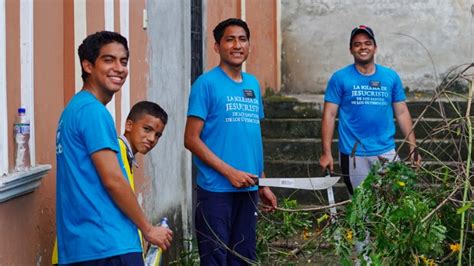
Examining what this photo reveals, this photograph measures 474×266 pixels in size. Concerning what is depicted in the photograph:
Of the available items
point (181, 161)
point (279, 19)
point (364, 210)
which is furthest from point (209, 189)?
point (279, 19)

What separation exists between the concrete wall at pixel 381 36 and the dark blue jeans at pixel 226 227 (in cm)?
637

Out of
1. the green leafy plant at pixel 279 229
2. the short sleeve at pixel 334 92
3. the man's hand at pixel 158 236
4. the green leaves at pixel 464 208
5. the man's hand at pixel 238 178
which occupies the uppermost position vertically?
the short sleeve at pixel 334 92

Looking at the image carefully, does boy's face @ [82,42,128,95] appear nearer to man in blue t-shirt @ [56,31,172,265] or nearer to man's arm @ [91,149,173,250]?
man in blue t-shirt @ [56,31,172,265]

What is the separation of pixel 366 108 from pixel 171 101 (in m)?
1.74

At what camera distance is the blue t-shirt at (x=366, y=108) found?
7531 mm

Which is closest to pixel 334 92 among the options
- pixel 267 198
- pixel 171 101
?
pixel 171 101

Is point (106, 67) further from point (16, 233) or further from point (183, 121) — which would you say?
point (183, 121)

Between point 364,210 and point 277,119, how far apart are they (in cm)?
674

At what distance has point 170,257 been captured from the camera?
7844 mm

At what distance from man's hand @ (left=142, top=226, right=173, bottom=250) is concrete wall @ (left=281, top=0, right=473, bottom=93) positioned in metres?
8.18

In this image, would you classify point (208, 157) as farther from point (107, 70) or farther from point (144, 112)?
point (107, 70)

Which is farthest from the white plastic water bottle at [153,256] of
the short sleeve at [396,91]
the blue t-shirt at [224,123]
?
the short sleeve at [396,91]

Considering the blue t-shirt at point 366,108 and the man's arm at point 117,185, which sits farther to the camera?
the blue t-shirt at point 366,108

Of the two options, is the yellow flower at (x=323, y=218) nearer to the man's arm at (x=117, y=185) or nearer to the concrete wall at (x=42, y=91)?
the man's arm at (x=117, y=185)
